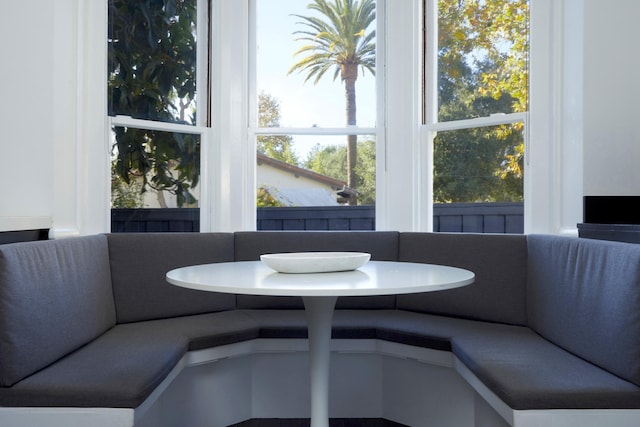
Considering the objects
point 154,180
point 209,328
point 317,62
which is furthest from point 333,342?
point 317,62

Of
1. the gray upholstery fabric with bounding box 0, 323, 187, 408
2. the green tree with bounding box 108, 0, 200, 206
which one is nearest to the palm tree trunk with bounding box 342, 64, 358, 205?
the green tree with bounding box 108, 0, 200, 206

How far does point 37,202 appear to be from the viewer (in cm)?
254

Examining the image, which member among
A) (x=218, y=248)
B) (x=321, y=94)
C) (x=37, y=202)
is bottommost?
(x=218, y=248)

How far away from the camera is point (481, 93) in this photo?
3.10 meters

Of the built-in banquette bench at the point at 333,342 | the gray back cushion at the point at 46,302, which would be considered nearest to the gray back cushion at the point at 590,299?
the built-in banquette bench at the point at 333,342

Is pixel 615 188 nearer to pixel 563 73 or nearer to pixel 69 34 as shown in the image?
pixel 563 73

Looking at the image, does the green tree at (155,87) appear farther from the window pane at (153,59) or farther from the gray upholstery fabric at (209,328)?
the gray upholstery fabric at (209,328)

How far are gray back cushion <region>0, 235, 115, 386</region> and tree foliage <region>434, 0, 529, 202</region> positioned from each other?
6.42 feet

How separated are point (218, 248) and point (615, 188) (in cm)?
196

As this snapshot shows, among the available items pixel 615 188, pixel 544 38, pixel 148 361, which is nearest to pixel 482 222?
pixel 615 188

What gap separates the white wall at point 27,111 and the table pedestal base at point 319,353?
128cm

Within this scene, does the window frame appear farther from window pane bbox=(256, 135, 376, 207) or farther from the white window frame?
window pane bbox=(256, 135, 376, 207)

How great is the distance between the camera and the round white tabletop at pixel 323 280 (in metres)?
1.59

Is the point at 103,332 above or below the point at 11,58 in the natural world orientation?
below
